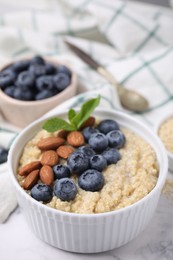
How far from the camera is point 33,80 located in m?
1.58

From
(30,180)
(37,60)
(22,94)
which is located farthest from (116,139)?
(37,60)

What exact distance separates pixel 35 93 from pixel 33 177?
1.93 ft

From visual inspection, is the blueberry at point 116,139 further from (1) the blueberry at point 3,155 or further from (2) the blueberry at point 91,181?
(1) the blueberry at point 3,155

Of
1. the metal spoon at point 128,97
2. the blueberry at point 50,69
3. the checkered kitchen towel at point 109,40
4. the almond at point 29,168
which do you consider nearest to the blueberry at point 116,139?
the almond at point 29,168

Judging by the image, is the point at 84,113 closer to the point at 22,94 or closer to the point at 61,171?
the point at 61,171

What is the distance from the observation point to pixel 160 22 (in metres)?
1.98

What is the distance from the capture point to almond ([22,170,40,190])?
1058 millimetres

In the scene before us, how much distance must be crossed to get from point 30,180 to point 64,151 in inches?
5.1

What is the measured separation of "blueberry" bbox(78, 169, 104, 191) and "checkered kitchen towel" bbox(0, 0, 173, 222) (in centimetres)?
51

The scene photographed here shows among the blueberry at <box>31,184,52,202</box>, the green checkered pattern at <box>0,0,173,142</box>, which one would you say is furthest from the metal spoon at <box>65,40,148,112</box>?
the blueberry at <box>31,184,52,202</box>

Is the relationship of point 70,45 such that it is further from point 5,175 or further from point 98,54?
point 5,175

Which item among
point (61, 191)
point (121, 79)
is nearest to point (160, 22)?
point (121, 79)

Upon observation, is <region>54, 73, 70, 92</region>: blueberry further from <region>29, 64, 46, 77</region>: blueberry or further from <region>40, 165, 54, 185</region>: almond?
<region>40, 165, 54, 185</region>: almond

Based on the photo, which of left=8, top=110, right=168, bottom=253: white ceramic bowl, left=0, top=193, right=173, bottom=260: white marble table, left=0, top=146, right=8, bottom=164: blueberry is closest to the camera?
left=8, top=110, right=168, bottom=253: white ceramic bowl
